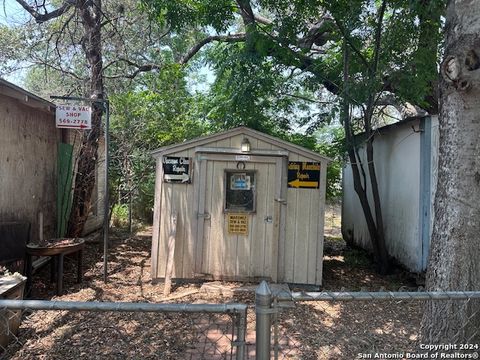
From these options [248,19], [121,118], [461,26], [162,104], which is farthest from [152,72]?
[461,26]

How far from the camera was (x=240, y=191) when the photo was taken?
237 inches

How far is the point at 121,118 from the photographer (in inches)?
356

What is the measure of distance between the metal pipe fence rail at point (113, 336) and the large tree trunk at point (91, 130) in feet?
10.7

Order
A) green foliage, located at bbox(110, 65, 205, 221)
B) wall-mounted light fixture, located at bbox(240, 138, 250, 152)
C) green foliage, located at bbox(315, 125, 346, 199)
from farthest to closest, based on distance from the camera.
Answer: green foliage, located at bbox(110, 65, 205, 221) < green foliage, located at bbox(315, 125, 346, 199) < wall-mounted light fixture, located at bbox(240, 138, 250, 152)

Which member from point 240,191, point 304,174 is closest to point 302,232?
point 304,174

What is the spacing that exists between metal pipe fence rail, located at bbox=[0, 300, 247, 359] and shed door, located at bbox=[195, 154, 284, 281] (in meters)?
1.50

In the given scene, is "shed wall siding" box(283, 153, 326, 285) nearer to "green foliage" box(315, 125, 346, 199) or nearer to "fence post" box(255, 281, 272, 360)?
"green foliage" box(315, 125, 346, 199)

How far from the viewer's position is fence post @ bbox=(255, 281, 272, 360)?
169 cm

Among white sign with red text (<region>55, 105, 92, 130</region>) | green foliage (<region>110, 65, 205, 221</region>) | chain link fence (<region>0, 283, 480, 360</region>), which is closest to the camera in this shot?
chain link fence (<region>0, 283, 480, 360</region>)

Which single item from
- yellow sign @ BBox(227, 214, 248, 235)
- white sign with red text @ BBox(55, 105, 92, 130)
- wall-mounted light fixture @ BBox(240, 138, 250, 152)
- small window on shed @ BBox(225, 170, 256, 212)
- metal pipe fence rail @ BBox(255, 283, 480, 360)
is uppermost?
white sign with red text @ BBox(55, 105, 92, 130)

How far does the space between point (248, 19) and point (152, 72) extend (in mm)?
4651

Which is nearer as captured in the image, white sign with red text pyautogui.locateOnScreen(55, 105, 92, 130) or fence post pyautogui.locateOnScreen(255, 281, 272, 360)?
fence post pyautogui.locateOnScreen(255, 281, 272, 360)

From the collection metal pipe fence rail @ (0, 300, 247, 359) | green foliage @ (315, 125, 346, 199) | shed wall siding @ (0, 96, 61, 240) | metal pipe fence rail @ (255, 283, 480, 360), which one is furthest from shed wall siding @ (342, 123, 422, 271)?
shed wall siding @ (0, 96, 61, 240)

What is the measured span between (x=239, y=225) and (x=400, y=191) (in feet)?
10.5
